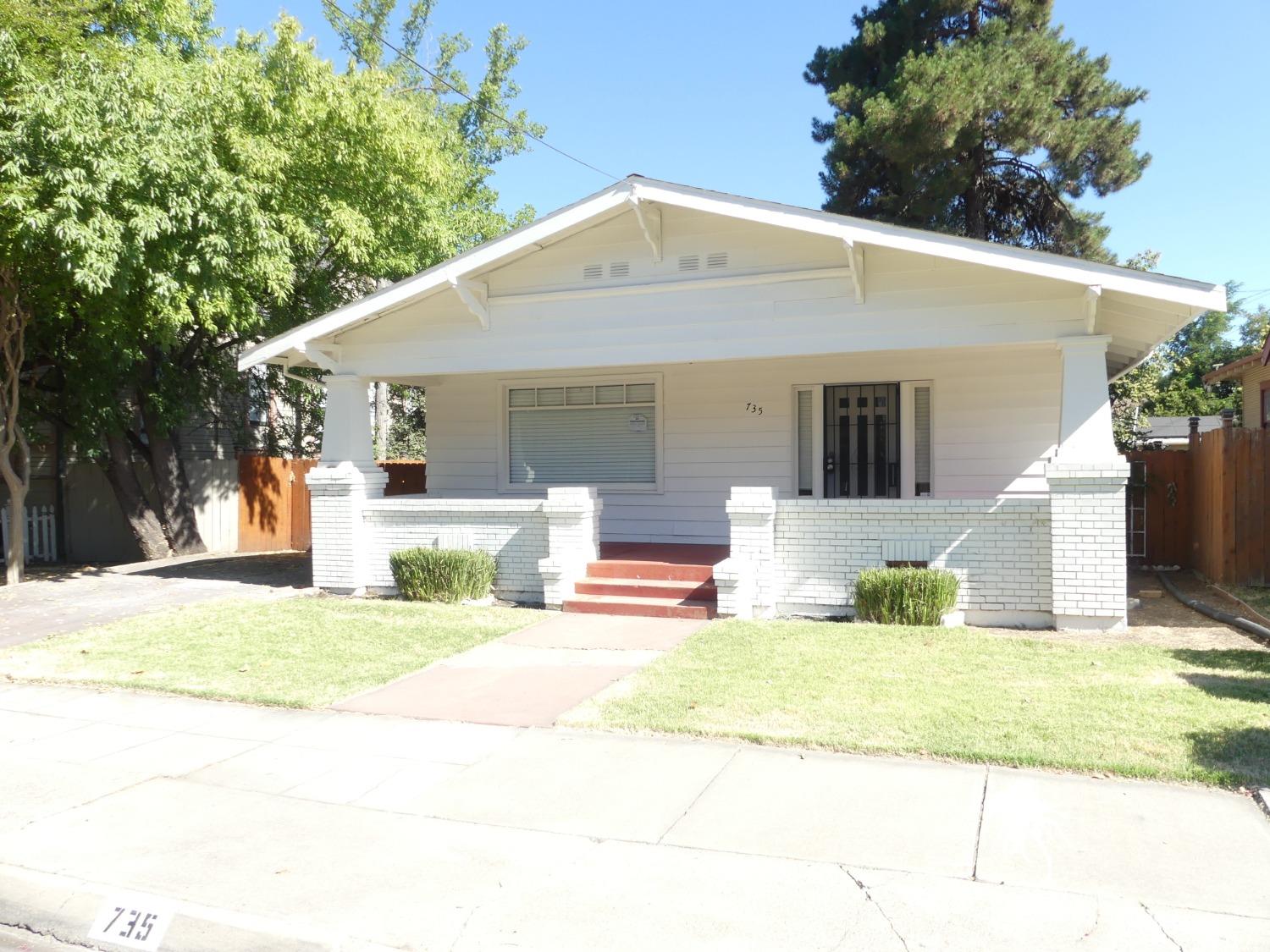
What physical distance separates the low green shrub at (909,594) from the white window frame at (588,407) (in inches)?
165

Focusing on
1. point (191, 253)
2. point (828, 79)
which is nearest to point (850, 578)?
point (191, 253)

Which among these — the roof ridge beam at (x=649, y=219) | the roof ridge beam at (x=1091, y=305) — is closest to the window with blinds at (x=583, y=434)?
the roof ridge beam at (x=649, y=219)

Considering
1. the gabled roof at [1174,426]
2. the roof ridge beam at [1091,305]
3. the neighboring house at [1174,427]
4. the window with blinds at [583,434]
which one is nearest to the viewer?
the roof ridge beam at [1091,305]

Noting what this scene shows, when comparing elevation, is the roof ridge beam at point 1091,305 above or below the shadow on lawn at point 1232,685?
above

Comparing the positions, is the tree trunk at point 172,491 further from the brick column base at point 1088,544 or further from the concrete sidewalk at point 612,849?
the brick column base at point 1088,544

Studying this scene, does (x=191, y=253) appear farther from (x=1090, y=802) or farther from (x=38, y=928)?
(x=1090, y=802)

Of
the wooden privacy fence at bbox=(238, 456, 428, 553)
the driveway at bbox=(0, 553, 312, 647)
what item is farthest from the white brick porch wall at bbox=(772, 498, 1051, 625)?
the wooden privacy fence at bbox=(238, 456, 428, 553)

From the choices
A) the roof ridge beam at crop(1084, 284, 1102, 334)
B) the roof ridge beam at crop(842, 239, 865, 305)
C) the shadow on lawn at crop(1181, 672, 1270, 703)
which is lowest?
the shadow on lawn at crop(1181, 672, 1270, 703)

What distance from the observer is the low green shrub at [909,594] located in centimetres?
912

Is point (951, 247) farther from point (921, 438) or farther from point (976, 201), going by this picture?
point (976, 201)

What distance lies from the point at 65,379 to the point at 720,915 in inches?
573

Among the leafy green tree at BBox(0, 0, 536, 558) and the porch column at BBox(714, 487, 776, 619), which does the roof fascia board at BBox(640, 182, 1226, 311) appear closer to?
the porch column at BBox(714, 487, 776, 619)

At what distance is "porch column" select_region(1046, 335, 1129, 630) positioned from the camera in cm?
881

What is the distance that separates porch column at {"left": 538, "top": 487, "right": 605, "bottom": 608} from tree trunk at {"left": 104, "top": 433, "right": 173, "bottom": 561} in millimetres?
8511
